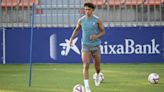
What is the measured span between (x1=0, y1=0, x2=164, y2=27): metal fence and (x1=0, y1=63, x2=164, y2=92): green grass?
1.73m

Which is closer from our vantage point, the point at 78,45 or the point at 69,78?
the point at 69,78

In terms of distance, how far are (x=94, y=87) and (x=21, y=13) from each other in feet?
25.8

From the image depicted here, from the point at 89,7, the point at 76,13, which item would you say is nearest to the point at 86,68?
the point at 89,7

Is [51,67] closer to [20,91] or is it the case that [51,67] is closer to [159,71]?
[159,71]

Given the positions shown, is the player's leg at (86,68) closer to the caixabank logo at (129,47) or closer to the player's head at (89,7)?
the player's head at (89,7)

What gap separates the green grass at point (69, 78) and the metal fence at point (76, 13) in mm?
1725

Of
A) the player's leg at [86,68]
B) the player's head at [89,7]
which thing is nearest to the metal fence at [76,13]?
the player's leg at [86,68]

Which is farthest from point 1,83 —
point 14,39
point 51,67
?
point 14,39

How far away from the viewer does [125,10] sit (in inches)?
747

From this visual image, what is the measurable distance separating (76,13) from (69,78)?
5.31 meters

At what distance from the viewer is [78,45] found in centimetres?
1855

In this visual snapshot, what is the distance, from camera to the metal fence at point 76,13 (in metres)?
18.8

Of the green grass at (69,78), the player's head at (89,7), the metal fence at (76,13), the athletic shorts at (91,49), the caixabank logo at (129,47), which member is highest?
the player's head at (89,7)

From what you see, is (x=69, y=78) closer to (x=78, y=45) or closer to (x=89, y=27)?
(x=89, y=27)
